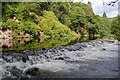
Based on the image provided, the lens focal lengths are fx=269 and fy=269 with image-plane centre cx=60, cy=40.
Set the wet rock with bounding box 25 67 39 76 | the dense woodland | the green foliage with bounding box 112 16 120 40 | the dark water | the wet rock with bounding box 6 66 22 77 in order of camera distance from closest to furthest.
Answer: the wet rock with bounding box 6 66 22 77, the wet rock with bounding box 25 67 39 76, the dark water, the dense woodland, the green foliage with bounding box 112 16 120 40

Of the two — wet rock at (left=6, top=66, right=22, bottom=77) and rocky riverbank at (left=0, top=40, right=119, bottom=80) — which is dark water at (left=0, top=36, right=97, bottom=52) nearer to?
rocky riverbank at (left=0, top=40, right=119, bottom=80)

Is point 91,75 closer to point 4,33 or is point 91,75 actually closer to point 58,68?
point 58,68

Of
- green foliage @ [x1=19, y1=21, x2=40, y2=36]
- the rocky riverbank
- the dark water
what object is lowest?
the rocky riverbank

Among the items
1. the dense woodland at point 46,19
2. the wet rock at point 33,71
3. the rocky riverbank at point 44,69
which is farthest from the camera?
the dense woodland at point 46,19

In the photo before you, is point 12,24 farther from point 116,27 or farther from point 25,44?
point 116,27

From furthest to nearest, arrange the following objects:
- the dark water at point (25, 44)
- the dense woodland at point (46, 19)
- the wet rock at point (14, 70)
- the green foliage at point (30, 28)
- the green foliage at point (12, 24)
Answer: the dense woodland at point (46, 19)
the green foliage at point (30, 28)
the green foliage at point (12, 24)
the dark water at point (25, 44)
the wet rock at point (14, 70)

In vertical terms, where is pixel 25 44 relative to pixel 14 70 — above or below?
above

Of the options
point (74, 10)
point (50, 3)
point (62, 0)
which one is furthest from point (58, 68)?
point (74, 10)

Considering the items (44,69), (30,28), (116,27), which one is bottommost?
(44,69)

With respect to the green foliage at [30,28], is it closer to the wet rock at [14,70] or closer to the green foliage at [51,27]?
the green foliage at [51,27]

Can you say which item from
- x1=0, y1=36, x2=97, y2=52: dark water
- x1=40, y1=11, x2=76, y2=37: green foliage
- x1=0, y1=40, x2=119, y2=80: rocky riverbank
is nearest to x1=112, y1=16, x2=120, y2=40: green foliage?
x1=40, y1=11, x2=76, y2=37: green foliage

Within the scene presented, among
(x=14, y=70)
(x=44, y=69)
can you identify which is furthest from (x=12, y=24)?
(x=14, y=70)

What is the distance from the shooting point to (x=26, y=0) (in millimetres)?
39812

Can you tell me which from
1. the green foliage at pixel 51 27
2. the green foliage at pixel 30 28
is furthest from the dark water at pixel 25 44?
the green foliage at pixel 51 27
